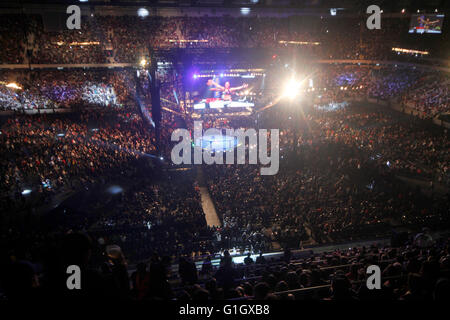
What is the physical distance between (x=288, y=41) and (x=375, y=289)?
2989 cm

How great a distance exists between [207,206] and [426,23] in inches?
1017

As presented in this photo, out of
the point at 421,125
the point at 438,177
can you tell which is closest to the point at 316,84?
the point at 421,125

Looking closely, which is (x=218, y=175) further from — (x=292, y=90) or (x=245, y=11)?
(x=245, y=11)

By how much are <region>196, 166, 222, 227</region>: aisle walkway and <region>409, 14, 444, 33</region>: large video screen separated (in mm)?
24065

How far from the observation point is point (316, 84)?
28.0 meters

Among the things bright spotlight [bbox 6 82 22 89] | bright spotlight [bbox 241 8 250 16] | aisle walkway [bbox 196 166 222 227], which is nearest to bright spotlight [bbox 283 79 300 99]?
bright spotlight [bbox 241 8 250 16]

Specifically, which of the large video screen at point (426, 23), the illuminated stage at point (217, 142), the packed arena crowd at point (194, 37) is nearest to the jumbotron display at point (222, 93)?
the packed arena crowd at point (194, 37)

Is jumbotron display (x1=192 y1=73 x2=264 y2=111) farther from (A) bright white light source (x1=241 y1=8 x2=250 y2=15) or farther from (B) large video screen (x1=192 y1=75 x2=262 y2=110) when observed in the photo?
(A) bright white light source (x1=241 y1=8 x2=250 y2=15)

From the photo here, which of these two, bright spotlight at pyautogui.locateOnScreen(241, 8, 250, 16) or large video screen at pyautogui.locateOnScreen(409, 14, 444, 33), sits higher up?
bright spotlight at pyautogui.locateOnScreen(241, 8, 250, 16)

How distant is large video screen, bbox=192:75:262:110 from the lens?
80.6 ft

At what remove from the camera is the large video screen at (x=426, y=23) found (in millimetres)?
23953

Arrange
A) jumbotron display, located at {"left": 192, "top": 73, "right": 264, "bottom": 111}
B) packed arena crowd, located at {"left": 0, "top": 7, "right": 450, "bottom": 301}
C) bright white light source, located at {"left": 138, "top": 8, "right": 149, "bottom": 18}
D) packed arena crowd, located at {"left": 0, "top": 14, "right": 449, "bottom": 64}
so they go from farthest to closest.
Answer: bright white light source, located at {"left": 138, "top": 8, "right": 149, "bottom": 18} → jumbotron display, located at {"left": 192, "top": 73, "right": 264, "bottom": 111} → packed arena crowd, located at {"left": 0, "top": 14, "right": 449, "bottom": 64} → packed arena crowd, located at {"left": 0, "top": 7, "right": 450, "bottom": 301}

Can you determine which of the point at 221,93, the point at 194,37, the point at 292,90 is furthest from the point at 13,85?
the point at 292,90
